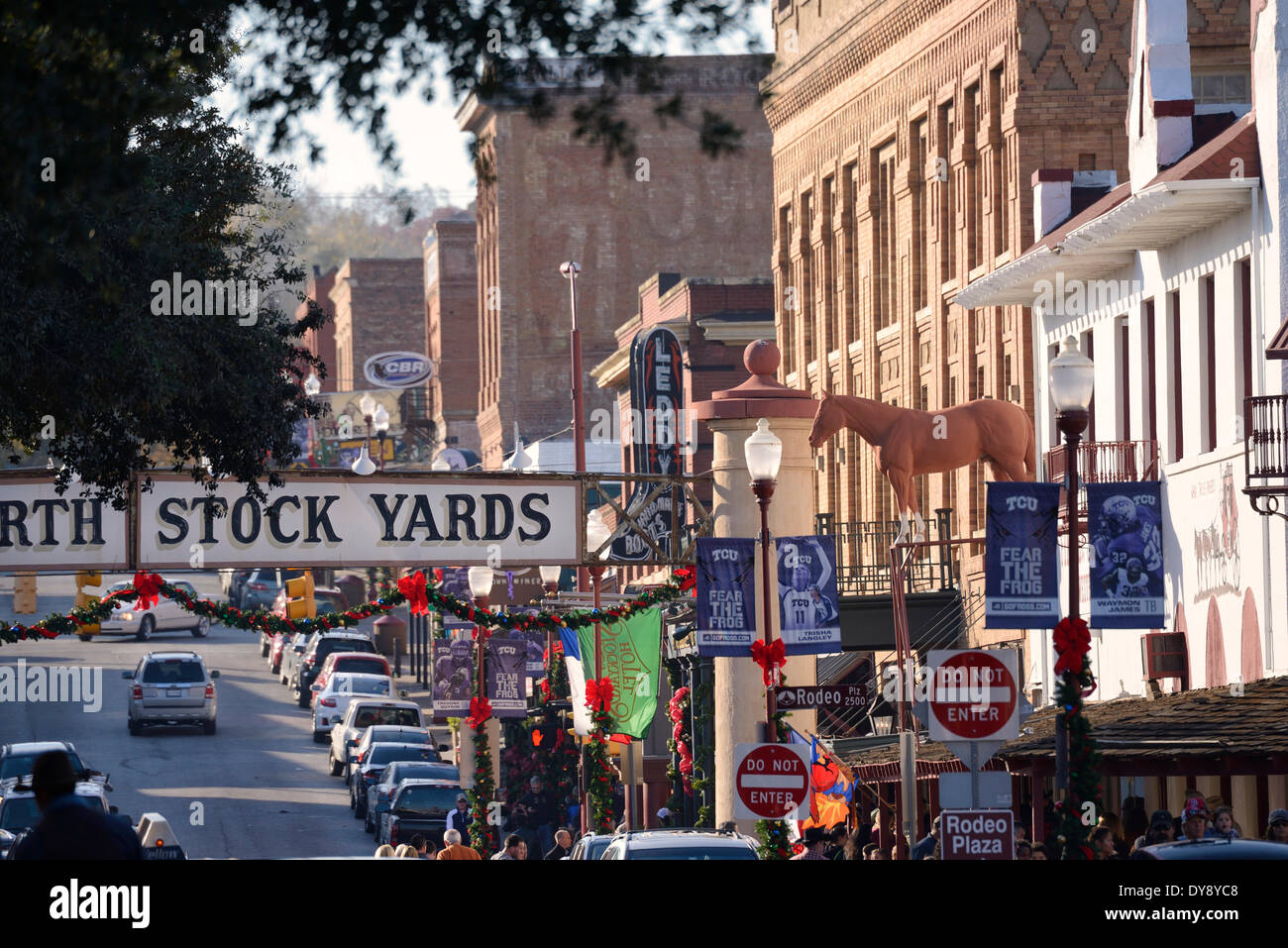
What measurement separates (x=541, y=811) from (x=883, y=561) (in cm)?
749

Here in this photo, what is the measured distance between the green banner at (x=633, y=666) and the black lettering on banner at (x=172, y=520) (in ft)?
23.7

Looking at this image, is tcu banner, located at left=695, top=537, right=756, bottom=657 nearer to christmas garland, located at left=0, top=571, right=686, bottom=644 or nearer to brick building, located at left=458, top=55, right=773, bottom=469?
christmas garland, located at left=0, top=571, right=686, bottom=644

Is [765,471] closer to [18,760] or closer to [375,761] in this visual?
[18,760]

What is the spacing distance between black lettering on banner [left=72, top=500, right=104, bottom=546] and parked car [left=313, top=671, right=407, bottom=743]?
2810cm

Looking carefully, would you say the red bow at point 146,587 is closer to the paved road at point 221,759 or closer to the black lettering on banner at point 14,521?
the black lettering on banner at point 14,521

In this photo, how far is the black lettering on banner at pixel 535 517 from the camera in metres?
27.6

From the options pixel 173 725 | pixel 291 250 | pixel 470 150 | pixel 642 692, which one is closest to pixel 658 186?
pixel 173 725

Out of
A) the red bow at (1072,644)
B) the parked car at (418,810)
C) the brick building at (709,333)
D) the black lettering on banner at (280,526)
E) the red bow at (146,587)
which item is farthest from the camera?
the brick building at (709,333)

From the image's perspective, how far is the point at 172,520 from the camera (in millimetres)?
26266

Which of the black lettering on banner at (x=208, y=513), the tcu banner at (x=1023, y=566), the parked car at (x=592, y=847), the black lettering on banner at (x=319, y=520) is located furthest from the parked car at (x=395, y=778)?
the tcu banner at (x=1023, y=566)

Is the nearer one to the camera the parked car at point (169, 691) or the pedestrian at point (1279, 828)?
the pedestrian at point (1279, 828)

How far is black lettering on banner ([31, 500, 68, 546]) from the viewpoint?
1027 inches

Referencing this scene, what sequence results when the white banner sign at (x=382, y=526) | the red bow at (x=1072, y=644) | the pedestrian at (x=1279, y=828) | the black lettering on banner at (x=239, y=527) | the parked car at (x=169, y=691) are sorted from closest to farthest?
the red bow at (x=1072, y=644) < the pedestrian at (x=1279, y=828) < the white banner sign at (x=382, y=526) < the black lettering on banner at (x=239, y=527) < the parked car at (x=169, y=691)
